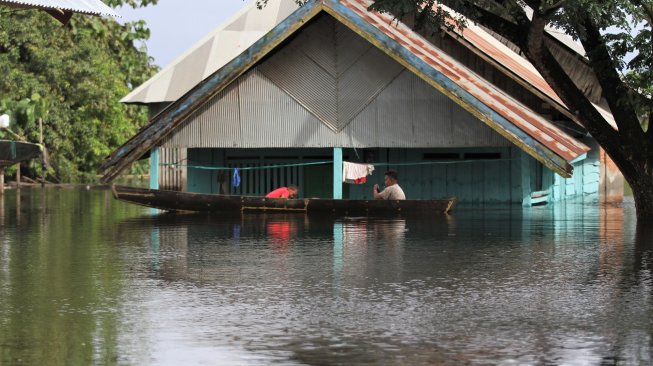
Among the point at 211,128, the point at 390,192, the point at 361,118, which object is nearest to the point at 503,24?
the point at 390,192

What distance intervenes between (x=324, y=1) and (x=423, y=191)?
7.44 metres

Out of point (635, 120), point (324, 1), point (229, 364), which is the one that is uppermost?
point (324, 1)

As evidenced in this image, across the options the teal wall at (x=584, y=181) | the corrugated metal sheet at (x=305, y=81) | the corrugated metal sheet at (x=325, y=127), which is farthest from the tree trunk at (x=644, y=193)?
the teal wall at (x=584, y=181)

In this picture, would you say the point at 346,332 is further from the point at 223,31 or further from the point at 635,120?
the point at 223,31

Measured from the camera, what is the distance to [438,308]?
1188 cm

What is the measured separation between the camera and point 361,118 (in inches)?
1231

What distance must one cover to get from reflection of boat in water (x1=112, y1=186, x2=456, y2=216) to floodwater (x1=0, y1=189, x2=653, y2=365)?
4.33 m

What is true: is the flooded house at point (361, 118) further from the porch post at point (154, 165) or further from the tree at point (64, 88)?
the tree at point (64, 88)

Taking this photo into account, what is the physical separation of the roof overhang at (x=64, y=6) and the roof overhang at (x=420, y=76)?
2999 mm

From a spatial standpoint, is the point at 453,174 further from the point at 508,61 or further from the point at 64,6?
the point at 64,6

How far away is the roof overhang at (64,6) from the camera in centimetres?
2784

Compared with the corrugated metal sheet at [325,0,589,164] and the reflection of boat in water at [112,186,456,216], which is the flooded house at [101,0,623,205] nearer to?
the corrugated metal sheet at [325,0,589,164]

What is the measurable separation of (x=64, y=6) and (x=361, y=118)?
7.62 metres

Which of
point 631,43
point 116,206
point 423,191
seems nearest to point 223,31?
point 116,206
